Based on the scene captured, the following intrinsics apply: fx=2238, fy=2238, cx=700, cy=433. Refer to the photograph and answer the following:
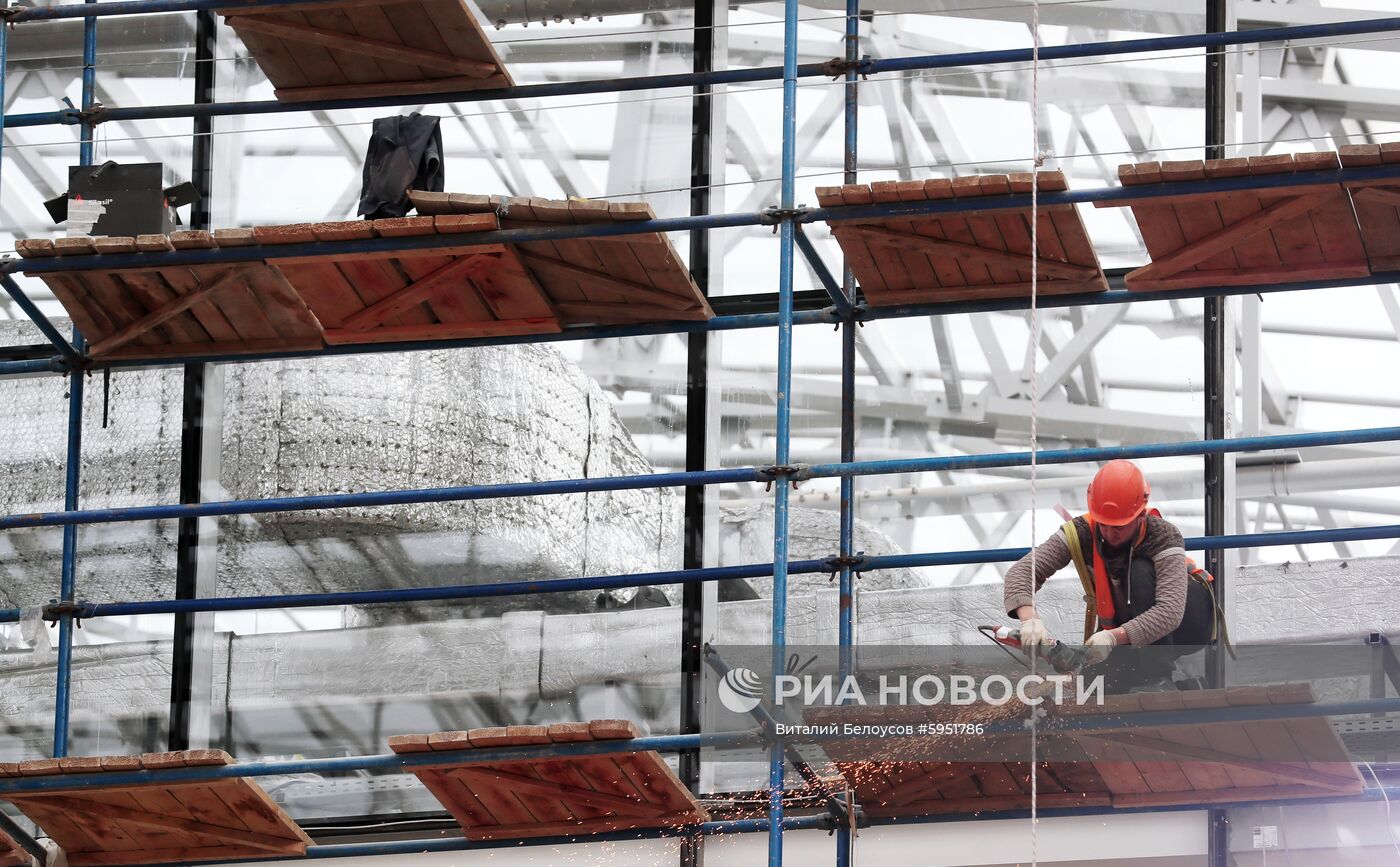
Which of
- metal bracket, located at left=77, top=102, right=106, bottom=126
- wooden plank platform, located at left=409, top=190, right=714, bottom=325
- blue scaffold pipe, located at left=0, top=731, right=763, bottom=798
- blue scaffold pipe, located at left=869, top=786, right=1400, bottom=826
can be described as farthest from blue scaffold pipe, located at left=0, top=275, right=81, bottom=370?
blue scaffold pipe, located at left=869, top=786, right=1400, bottom=826

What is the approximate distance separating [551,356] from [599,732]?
2461mm

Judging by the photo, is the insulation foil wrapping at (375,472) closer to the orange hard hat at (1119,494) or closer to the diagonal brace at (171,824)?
the diagonal brace at (171,824)

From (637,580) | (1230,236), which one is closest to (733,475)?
(637,580)

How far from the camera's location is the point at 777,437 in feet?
26.7

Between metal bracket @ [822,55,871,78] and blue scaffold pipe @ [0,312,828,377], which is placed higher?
metal bracket @ [822,55,871,78]

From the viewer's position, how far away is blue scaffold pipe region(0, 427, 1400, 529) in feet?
25.8

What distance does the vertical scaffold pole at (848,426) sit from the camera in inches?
330

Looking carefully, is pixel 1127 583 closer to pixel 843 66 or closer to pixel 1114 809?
pixel 1114 809

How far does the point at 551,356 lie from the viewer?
393 inches

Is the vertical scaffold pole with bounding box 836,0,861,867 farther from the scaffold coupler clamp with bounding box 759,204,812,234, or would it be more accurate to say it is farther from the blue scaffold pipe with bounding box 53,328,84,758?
the blue scaffold pipe with bounding box 53,328,84,758

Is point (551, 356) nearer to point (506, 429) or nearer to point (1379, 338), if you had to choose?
point (506, 429)

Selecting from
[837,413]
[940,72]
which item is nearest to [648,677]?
[837,413]

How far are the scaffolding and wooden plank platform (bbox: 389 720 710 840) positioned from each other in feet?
0.24

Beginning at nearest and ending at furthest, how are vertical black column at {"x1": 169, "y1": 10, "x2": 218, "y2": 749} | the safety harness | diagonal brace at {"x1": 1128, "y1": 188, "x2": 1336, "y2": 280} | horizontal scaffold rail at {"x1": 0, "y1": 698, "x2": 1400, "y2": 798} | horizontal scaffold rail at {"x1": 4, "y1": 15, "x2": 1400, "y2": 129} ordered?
horizontal scaffold rail at {"x1": 0, "y1": 698, "x2": 1400, "y2": 798}
the safety harness
diagonal brace at {"x1": 1128, "y1": 188, "x2": 1336, "y2": 280}
horizontal scaffold rail at {"x1": 4, "y1": 15, "x2": 1400, "y2": 129}
vertical black column at {"x1": 169, "y1": 10, "x2": 218, "y2": 749}
